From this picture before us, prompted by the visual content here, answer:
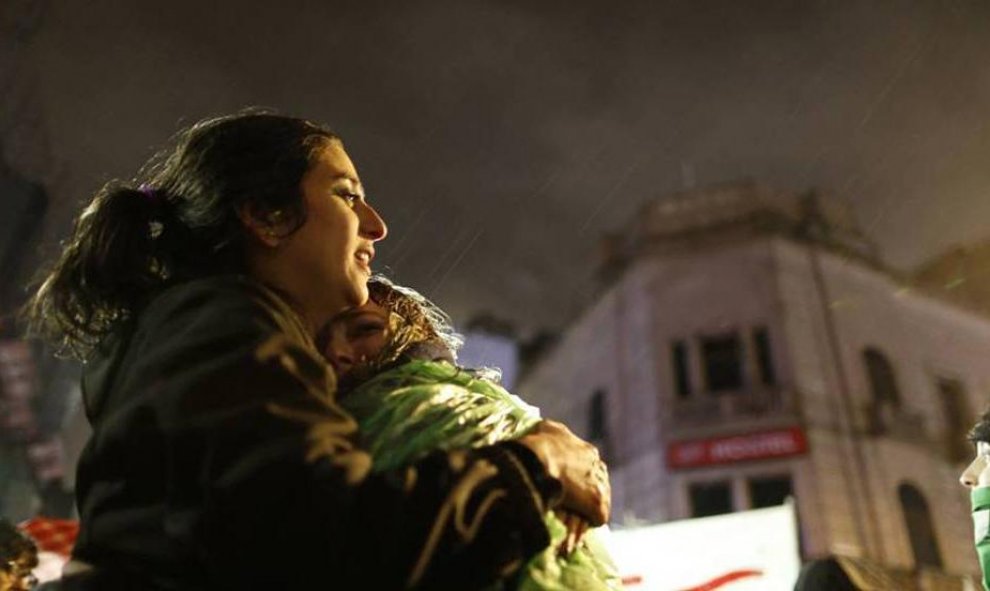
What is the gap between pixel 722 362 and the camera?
64.3ft

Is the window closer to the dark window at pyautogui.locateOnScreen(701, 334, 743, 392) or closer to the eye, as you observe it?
the dark window at pyautogui.locateOnScreen(701, 334, 743, 392)

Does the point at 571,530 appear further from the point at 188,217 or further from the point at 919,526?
the point at 919,526

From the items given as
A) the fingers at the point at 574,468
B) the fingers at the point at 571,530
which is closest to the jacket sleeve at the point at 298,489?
the fingers at the point at 574,468

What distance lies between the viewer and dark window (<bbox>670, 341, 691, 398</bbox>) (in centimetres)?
1961

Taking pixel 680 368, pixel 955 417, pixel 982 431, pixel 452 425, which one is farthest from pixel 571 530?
pixel 955 417

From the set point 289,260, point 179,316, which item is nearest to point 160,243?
point 289,260

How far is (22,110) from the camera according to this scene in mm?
18312

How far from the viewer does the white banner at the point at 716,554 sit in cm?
497

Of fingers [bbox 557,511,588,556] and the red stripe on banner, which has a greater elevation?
the red stripe on banner

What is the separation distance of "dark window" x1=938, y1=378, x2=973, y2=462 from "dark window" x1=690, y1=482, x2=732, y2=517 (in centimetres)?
602

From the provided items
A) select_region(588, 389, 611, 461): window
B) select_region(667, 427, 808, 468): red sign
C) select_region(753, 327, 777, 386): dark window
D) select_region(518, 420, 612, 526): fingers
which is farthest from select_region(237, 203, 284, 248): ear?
select_region(588, 389, 611, 461): window

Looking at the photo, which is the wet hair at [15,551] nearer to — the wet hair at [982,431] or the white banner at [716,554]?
the white banner at [716,554]

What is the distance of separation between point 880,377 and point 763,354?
3294mm

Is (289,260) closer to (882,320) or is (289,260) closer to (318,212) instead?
(318,212)
